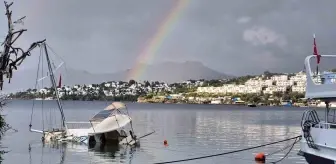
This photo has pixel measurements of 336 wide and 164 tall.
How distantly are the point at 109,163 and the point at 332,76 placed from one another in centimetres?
2380

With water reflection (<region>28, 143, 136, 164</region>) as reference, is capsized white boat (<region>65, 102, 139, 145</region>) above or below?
above

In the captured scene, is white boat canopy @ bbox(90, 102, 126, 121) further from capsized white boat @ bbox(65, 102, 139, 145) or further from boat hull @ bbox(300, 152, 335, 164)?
boat hull @ bbox(300, 152, 335, 164)

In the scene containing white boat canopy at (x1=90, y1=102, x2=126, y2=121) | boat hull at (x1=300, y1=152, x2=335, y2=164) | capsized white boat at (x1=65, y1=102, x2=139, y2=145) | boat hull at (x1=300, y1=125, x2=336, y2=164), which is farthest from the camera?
white boat canopy at (x1=90, y1=102, x2=126, y2=121)

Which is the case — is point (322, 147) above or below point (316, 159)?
above

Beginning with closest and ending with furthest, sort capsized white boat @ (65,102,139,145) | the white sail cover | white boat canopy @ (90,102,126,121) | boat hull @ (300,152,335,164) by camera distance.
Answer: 1. boat hull @ (300,152,335,164)
2. the white sail cover
3. capsized white boat @ (65,102,139,145)
4. white boat canopy @ (90,102,126,121)

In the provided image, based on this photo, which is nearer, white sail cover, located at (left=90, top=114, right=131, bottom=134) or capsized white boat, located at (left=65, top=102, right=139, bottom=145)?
white sail cover, located at (left=90, top=114, right=131, bottom=134)

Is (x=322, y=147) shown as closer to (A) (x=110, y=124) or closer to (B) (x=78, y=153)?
(B) (x=78, y=153)

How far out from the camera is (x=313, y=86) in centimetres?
2795

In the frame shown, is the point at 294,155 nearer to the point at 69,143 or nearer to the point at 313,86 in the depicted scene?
the point at 313,86

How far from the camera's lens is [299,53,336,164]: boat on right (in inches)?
998

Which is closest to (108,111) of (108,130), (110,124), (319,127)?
(110,124)

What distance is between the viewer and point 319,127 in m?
26.8

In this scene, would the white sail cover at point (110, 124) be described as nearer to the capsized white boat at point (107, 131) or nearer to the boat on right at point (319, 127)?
the capsized white boat at point (107, 131)

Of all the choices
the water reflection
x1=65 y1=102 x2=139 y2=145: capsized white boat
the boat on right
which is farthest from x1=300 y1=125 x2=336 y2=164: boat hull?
x1=65 y1=102 x2=139 y2=145: capsized white boat
